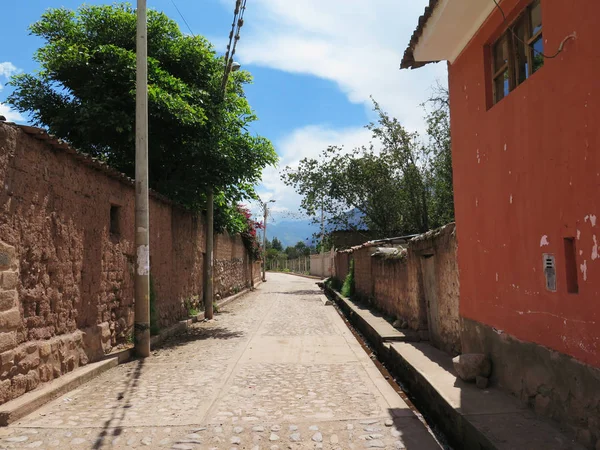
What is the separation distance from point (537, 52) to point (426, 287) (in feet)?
18.4

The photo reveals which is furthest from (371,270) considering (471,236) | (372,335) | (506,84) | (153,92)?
(506,84)

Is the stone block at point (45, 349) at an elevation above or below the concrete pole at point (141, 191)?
below

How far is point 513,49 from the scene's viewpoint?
5.51 metres

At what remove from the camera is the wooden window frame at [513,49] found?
5105 mm

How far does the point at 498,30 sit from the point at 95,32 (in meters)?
9.99

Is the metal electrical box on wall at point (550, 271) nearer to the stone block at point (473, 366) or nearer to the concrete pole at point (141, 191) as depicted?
the stone block at point (473, 366)

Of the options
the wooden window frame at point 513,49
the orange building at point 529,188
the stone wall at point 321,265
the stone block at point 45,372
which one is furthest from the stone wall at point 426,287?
the stone wall at point 321,265

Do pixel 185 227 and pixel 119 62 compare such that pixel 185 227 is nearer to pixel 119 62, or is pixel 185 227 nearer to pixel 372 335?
pixel 119 62

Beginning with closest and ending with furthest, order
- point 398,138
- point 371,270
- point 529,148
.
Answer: point 529,148
point 371,270
point 398,138

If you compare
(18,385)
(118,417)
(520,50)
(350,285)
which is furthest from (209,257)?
(520,50)

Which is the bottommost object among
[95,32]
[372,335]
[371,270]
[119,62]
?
[372,335]

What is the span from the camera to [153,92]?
10672mm

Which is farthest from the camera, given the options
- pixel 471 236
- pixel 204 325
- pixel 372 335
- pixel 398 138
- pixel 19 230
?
pixel 398 138

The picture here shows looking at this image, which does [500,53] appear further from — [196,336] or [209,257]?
[209,257]
